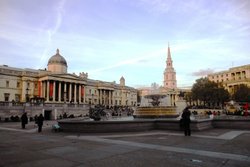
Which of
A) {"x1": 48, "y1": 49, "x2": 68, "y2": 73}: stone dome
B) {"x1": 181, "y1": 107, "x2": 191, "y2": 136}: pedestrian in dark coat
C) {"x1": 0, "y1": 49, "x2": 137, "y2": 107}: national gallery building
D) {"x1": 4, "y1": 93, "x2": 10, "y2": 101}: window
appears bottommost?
{"x1": 181, "y1": 107, "x2": 191, "y2": 136}: pedestrian in dark coat

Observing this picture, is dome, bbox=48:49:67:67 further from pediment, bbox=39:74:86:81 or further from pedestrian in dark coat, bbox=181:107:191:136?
pedestrian in dark coat, bbox=181:107:191:136

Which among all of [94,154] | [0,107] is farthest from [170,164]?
[0,107]

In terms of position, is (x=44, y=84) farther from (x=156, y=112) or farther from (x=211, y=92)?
(x=156, y=112)

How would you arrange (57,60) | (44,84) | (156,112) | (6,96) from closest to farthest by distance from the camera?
1. (156,112)
2. (6,96)
3. (44,84)
4. (57,60)

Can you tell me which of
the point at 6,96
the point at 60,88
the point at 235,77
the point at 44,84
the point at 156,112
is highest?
the point at 235,77

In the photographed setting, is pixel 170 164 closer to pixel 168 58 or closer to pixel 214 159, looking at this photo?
pixel 214 159

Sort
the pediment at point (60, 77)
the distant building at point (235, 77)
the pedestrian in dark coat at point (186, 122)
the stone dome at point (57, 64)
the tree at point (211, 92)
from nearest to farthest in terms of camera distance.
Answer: the pedestrian in dark coat at point (186, 122) → the tree at point (211, 92) → the pediment at point (60, 77) → the stone dome at point (57, 64) → the distant building at point (235, 77)

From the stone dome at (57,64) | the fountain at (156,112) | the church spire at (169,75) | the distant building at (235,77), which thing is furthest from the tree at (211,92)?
the church spire at (169,75)

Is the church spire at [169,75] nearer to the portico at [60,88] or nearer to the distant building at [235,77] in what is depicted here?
the distant building at [235,77]

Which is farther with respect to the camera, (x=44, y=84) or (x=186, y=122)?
(x=44, y=84)

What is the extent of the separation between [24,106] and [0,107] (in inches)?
204

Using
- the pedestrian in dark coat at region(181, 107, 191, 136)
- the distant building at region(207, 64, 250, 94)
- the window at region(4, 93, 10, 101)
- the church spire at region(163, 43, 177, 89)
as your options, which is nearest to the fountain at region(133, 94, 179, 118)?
the pedestrian in dark coat at region(181, 107, 191, 136)

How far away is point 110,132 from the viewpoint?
16.7m

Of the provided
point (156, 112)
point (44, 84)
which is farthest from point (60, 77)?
point (156, 112)
